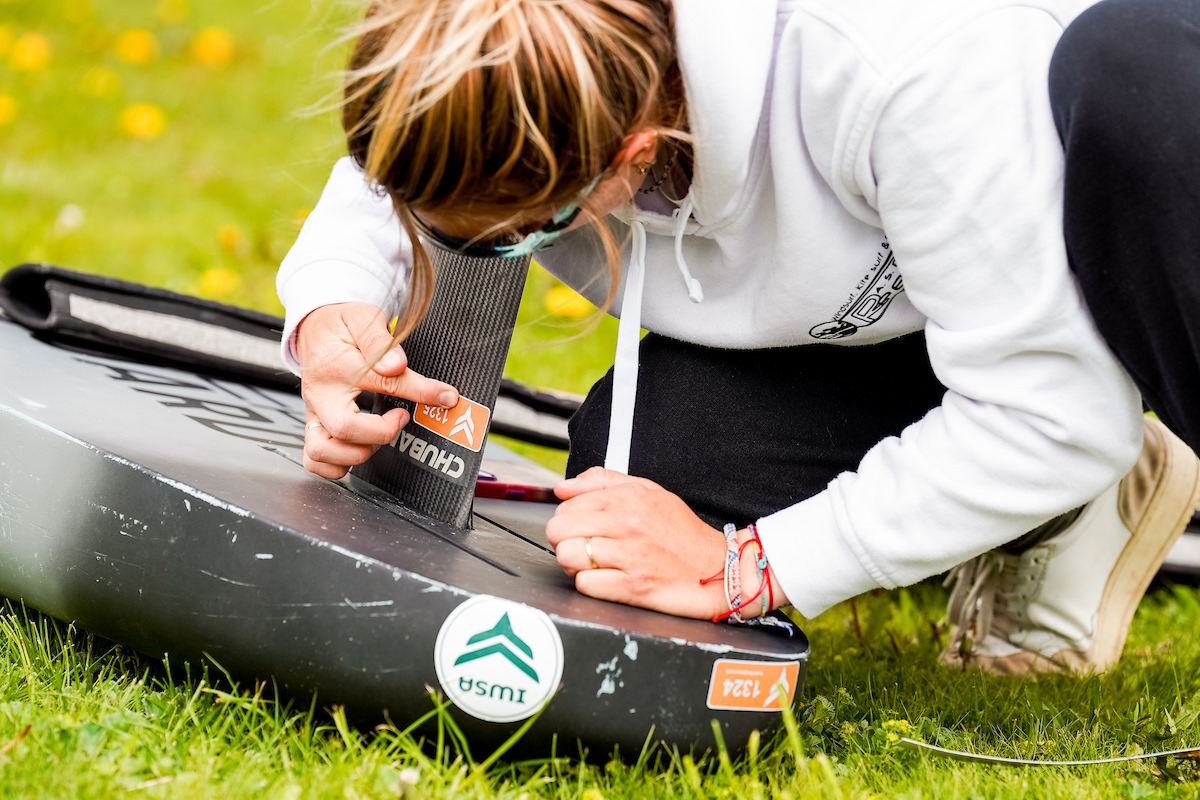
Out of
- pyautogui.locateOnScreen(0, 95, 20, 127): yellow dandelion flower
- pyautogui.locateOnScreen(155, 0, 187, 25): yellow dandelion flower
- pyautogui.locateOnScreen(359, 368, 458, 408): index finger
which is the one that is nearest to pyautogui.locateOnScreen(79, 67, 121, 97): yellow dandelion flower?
pyautogui.locateOnScreen(0, 95, 20, 127): yellow dandelion flower

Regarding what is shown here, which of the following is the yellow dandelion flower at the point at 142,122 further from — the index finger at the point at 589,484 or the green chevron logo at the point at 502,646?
the green chevron logo at the point at 502,646

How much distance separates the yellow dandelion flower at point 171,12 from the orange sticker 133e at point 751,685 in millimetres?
5210

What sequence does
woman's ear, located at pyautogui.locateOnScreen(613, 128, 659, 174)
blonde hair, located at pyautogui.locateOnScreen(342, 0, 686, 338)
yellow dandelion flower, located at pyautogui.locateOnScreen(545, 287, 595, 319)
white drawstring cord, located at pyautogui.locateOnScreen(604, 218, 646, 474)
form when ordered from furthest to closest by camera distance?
yellow dandelion flower, located at pyautogui.locateOnScreen(545, 287, 595, 319), white drawstring cord, located at pyautogui.locateOnScreen(604, 218, 646, 474), woman's ear, located at pyautogui.locateOnScreen(613, 128, 659, 174), blonde hair, located at pyautogui.locateOnScreen(342, 0, 686, 338)

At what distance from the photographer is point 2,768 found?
102 centimetres

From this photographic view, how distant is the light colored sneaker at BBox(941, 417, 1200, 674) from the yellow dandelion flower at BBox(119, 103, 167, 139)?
332 centimetres

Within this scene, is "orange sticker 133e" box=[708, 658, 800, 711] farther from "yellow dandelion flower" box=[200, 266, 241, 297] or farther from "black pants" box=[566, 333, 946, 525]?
"yellow dandelion flower" box=[200, 266, 241, 297]

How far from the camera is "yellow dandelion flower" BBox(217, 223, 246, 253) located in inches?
127

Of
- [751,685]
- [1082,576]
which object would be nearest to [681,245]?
[751,685]

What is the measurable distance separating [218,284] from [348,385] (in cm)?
152

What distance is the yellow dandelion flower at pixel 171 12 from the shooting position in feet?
18.5

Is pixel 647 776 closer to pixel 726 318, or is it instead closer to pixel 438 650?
pixel 438 650

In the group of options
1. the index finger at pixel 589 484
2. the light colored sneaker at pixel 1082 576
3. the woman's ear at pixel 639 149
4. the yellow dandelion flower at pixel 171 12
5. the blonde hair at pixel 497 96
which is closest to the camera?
the blonde hair at pixel 497 96

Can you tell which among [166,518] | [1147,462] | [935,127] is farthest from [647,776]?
[1147,462]

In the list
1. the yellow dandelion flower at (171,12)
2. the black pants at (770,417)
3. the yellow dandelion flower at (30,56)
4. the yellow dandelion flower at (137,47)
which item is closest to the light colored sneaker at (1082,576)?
the black pants at (770,417)
